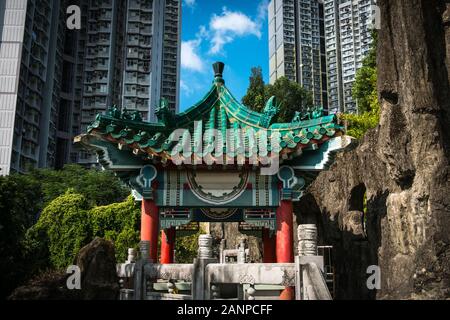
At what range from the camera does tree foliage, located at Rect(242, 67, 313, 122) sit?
4631cm

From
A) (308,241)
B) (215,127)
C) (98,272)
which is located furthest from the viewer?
(215,127)

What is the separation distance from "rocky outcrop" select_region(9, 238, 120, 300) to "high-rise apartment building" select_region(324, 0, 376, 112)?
7560cm

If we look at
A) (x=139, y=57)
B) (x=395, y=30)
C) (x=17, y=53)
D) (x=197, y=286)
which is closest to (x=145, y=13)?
(x=139, y=57)

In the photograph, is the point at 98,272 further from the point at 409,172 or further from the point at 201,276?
the point at 409,172

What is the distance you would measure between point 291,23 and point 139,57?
3434 cm

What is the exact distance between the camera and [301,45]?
8625 cm

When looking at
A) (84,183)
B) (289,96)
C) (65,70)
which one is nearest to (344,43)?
(289,96)

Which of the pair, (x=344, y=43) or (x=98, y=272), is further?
(x=344, y=43)

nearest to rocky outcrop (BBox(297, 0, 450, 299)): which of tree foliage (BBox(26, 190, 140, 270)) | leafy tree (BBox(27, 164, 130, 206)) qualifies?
tree foliage (BBox(26, 190, 140, 270))

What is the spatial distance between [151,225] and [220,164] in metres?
2.83

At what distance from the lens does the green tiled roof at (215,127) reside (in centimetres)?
1241

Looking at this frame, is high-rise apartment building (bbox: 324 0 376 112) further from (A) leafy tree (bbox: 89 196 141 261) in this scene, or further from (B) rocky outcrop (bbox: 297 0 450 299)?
(B) rocky outcrop (bbox: 297 0 450 299)
